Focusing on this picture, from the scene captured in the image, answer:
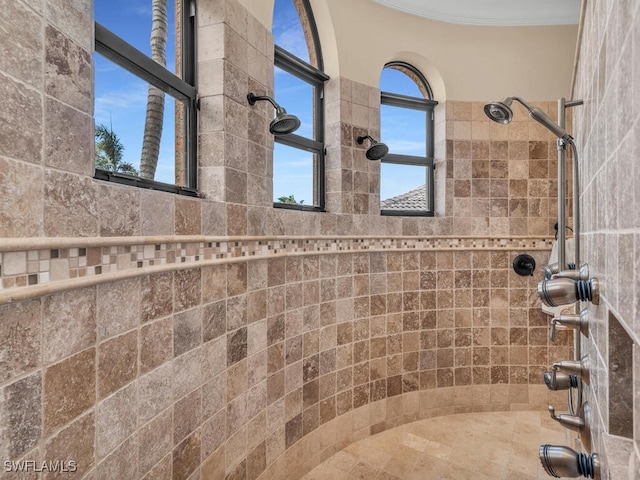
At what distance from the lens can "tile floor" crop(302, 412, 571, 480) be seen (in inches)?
88.7

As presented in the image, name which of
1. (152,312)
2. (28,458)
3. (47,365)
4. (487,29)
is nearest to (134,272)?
(152,312)

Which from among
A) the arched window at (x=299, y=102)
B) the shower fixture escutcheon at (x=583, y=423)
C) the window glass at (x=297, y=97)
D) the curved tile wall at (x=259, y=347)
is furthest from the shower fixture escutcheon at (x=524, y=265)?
the window glass at (x=297, y=97)

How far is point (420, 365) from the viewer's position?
9.57 ft

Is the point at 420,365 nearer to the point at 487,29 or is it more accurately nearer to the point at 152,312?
the point at 152,312

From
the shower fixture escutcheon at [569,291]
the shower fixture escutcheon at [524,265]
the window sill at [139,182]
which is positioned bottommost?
the shower fixture escutcheon at [524,265]

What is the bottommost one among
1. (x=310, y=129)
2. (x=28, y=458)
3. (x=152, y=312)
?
(x=28, y=458)

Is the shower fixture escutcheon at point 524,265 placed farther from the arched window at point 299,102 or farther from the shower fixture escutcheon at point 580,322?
the shower fixture escutcheon at point 580,322

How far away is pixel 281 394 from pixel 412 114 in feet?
7.38

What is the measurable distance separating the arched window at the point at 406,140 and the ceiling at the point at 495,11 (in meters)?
0.38

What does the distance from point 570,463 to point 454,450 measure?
1724 mm

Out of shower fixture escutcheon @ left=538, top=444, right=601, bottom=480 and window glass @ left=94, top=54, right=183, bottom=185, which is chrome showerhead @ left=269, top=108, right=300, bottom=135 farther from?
shower fixture escutcheon @ left=538, top=444, right=601, bottom=480

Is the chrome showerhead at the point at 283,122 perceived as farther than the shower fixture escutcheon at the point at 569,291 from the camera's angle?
Yes

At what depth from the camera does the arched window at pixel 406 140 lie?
115 inches

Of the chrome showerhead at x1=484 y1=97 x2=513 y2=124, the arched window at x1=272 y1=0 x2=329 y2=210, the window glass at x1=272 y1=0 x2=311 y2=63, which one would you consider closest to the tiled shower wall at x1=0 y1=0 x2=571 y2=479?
the arched window at x1=272 y1=0 x2=329 y2=210
